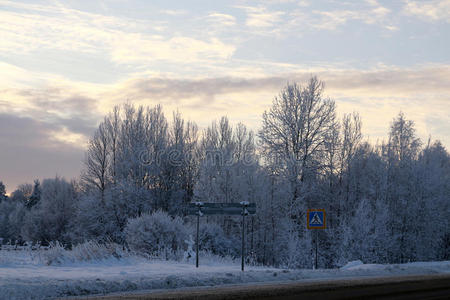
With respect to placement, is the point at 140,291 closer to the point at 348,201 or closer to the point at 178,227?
the point at 178,227

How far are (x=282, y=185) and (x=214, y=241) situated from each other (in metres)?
8.06

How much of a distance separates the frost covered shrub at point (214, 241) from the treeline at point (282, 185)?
0.11m

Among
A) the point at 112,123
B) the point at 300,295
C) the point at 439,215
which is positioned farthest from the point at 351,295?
the point at 112,123

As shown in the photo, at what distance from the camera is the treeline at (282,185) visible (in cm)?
3966

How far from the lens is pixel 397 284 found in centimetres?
Answer: 1480

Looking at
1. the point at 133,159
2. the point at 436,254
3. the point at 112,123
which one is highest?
the point at 112,123

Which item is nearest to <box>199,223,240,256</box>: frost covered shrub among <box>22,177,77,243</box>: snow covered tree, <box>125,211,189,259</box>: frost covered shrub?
<box>125,211,189,259</box>: frost covered shrub

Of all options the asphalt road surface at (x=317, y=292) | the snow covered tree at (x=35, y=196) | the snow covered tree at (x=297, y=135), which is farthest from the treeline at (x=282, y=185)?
the snow covered tree at (x=35, y=196)

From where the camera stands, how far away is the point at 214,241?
124ft

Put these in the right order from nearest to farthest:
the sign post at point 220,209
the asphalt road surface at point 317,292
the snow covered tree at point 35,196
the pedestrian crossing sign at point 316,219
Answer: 1. the asphalt road surface at point 317,292
2. the sign post at point 220,209
3. the pedestrian crossing sign at point 316,219
4. the snow covered tree at point 35,196

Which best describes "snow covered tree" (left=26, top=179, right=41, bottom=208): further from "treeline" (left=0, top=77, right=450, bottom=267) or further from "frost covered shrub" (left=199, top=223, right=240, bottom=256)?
"frost covered shrub" (left=199, top=223, right=240, bottom=256)

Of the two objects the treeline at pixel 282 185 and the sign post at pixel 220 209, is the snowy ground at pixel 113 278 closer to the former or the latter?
the sign post at pixel 220 209

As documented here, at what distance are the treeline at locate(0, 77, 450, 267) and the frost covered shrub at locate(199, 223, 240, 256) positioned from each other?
11 centimetres

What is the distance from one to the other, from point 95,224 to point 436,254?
34606mm
